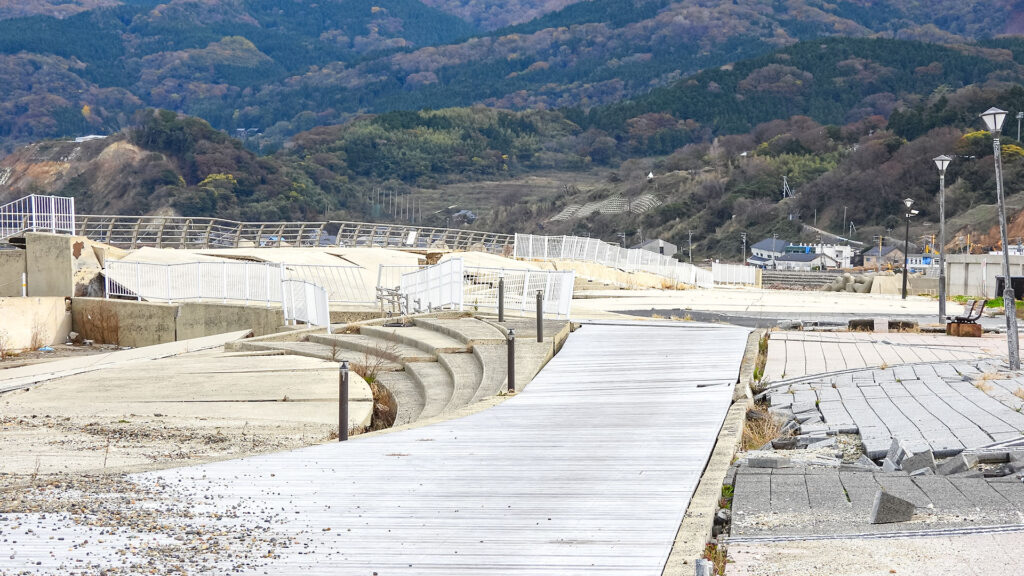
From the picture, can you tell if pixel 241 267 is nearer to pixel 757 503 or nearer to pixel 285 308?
pixel 285 308

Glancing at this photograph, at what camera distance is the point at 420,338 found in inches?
625

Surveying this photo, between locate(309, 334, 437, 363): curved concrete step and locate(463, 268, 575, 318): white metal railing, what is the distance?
2.30 meters

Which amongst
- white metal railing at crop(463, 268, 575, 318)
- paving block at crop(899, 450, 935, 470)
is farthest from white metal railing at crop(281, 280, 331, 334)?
paving block at crop(899, 450, 935, 470)

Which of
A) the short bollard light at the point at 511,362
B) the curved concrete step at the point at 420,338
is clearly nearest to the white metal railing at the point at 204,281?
the curved concrete step at the point at 420,338

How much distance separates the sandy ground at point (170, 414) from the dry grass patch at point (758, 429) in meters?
3.75

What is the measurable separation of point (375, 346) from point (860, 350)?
259 inches

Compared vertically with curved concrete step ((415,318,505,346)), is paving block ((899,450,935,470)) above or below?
below

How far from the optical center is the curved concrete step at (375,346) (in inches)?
594

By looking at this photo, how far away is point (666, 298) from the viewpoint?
3145 cm

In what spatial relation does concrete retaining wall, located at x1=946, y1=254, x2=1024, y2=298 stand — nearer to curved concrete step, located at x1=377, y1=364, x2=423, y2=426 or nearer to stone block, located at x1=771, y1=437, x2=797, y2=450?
curved concrete step, located at x1=377, y1=364, x2=423, y2=426

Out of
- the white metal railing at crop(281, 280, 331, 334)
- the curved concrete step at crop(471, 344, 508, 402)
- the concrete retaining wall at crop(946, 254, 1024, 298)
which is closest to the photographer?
the curved concrete step at crop(471, 344, 508, 402)

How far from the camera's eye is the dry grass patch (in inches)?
365

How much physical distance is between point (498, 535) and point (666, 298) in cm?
2577

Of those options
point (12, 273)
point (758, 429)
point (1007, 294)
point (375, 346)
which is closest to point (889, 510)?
point (758, 429)
